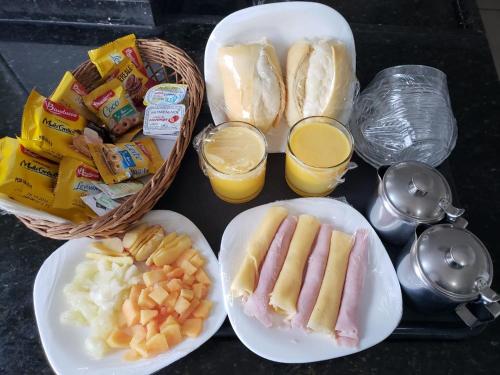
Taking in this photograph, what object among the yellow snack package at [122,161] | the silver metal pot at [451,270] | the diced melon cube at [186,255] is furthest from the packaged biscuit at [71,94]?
the silver metal pot at [451,270]

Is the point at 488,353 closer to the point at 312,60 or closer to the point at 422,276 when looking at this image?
the point at 422,276

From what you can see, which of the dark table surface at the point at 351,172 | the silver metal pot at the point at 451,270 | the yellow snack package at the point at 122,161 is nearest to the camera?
the silver metal pot at the point at 451,270

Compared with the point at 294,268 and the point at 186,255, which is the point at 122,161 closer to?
the point at 186,255

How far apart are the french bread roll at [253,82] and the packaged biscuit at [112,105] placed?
252 millimetres

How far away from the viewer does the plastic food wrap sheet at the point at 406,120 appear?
937 mm

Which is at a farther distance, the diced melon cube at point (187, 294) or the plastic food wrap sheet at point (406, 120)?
the plastic food wrap sheet at point (406, 120)

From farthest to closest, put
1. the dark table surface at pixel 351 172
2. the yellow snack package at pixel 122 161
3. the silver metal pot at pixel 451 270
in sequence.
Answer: the yellow snack package at pixel 122 161
the dark table surface at pixel 351 172
the silver metal pot at pixel 451 270

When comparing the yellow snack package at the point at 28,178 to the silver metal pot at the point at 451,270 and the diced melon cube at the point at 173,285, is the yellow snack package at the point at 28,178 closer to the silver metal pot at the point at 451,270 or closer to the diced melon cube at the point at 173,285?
the diced melon cube at the point at 173,285

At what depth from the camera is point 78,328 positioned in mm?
779

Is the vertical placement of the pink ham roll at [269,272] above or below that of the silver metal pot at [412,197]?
below

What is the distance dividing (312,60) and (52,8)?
88 centimetres

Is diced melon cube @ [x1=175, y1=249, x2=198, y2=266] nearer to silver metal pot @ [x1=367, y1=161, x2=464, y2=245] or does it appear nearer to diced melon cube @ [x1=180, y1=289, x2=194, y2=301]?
diced melon cube @ [x1=180, y1=289, x2=194, y2=301]

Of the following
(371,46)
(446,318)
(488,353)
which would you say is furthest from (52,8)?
(488,353)

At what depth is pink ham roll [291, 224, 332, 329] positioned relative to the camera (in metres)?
0.76
